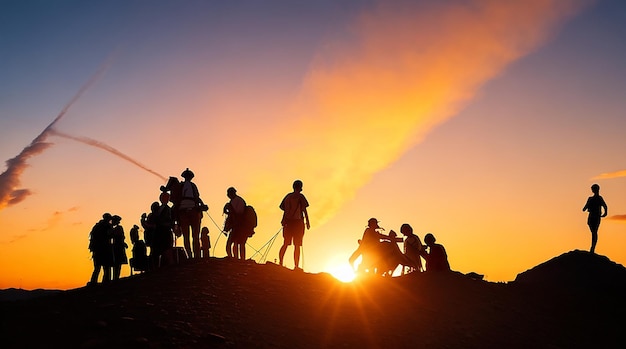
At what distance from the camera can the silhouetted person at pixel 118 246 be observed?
667 inches

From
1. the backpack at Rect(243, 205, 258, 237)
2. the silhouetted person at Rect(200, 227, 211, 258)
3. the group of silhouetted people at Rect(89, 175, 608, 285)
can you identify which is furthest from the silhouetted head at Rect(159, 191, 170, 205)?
the silhouetted person at Rect(200, 227, 211, 258)

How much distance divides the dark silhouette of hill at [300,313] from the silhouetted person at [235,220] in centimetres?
136

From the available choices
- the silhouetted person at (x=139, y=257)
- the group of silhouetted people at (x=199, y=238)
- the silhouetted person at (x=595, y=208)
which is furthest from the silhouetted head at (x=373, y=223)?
the silhouetted person at (x=595, y=208)

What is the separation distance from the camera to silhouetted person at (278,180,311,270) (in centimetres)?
1589

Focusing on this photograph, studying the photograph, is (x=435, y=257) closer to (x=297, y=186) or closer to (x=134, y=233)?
(x=297, y=186)

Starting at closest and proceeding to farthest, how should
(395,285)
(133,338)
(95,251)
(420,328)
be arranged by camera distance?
(133,338) < (420,328) < (395,285) < (95,251)

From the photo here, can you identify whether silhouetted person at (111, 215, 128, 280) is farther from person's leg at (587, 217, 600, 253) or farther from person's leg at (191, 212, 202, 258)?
person's leg at (587, 217, 600, 253)

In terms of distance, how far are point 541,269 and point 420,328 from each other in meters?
15.3

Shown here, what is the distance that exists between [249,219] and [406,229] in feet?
16.2

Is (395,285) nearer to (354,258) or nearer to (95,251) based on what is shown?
(354,258)

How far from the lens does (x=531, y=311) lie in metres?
15.2

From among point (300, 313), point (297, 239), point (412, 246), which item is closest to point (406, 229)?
point (412, 246)

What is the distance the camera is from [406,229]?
56.1ft

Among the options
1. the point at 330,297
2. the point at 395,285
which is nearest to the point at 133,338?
the point at 330,297
